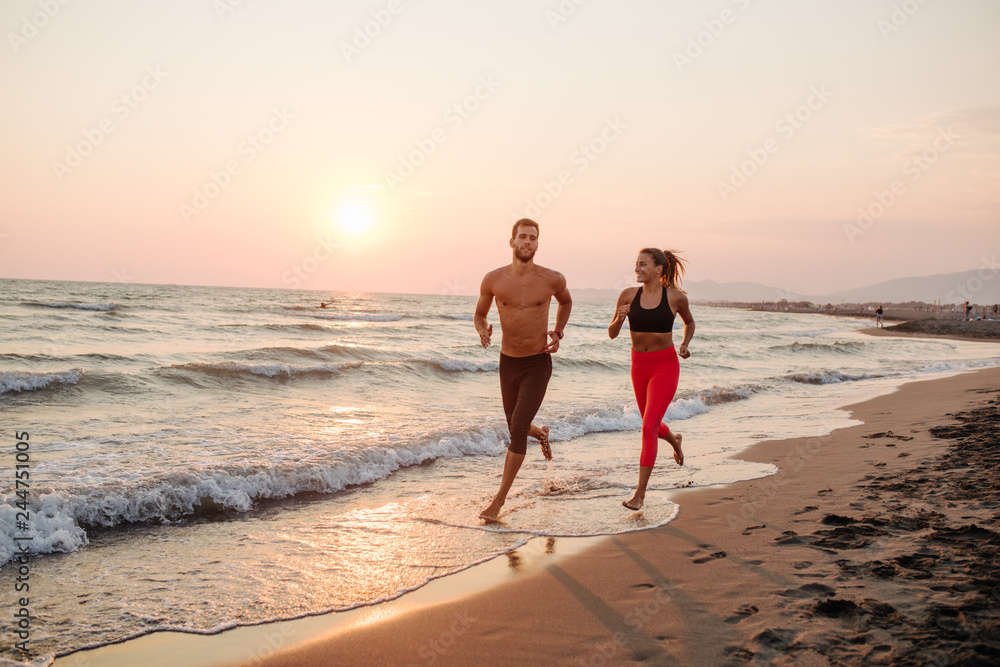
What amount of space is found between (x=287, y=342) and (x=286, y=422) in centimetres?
1692

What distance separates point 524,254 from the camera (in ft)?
17.2

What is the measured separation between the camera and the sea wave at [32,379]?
38.5 feet

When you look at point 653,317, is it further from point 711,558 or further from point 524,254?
point 711,558

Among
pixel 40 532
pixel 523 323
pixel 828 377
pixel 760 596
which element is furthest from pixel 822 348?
pixel 40 532

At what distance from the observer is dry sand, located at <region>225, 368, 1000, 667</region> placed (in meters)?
2.92

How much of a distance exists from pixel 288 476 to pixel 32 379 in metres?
8.76

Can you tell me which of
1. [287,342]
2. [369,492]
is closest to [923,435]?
[369,492]

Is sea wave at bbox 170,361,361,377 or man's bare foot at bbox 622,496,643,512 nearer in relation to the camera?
man's bare foot at bbox 622,496,643,512

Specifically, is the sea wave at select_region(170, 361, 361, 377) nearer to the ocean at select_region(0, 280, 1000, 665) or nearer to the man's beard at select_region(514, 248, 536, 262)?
the ocean at select_region(0, 280, 1000, 665)

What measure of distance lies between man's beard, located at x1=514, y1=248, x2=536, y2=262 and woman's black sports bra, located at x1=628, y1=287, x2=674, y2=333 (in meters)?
1.04

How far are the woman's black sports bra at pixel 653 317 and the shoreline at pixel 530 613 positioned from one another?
65.3 inches

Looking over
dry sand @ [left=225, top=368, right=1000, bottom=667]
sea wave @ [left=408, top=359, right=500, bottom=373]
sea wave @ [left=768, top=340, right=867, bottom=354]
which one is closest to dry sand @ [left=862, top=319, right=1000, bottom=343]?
sea wave @ [left=768, top=340, right=867, bottom=354]

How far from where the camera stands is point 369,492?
21.7 ft

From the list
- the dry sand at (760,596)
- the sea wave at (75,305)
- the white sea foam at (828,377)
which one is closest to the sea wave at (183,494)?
the dry sand at (760,596)
